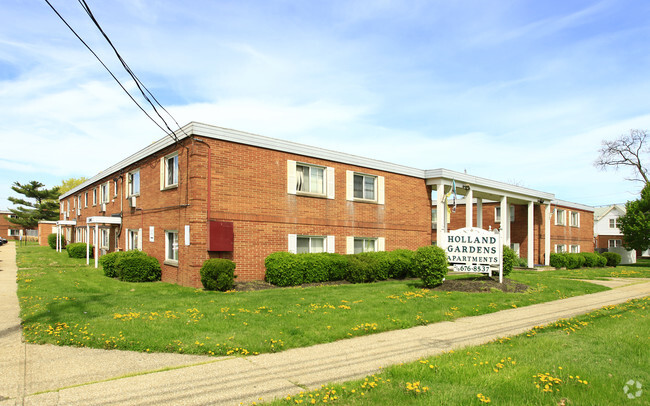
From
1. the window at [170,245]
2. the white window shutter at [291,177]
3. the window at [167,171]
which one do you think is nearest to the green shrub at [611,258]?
the white window shutter at [291,177]

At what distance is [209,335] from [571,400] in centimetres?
540

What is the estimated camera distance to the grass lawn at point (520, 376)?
468 centimetres

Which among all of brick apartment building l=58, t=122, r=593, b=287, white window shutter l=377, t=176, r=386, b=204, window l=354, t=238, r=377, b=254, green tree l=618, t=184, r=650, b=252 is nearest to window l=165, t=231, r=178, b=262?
brick apartment building l=58, t=122, r=593, b=287

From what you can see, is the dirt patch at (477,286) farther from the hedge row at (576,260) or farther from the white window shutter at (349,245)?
the hedge row at (576,260)

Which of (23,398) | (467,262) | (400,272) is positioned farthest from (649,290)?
(23,398)

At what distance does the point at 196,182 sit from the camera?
14.2m

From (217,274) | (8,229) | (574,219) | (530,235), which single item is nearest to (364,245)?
(217,274)

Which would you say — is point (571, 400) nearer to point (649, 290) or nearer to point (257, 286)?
point (257, 286)

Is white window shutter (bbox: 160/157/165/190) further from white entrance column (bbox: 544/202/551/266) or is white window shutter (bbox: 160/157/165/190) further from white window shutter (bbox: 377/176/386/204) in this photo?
white entrance column (bbox: 544/202/551/266)

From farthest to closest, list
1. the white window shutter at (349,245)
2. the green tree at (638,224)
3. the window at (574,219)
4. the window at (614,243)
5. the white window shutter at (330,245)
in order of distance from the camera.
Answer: the window at (614,243)
the window at (574,219)
the green tree at (638,224)
the white window shutter at (349,245)
the white window shutter at (330,245)

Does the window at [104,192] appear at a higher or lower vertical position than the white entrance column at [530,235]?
higher

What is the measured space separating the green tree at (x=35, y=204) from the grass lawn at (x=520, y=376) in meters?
70.3

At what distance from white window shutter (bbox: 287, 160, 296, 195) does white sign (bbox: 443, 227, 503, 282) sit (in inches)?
236

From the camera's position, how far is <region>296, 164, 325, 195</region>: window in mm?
17469
